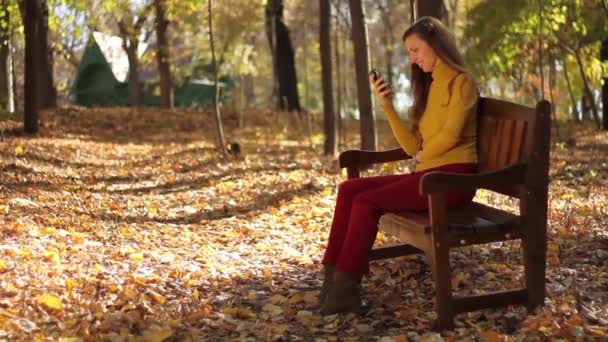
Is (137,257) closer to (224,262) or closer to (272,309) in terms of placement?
(224,262)

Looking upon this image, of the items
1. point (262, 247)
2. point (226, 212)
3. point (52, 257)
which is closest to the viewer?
point (52, 257)

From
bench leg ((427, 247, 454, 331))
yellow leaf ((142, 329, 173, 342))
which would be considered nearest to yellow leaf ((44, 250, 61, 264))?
yellow leaf ((142, 329, 173, 342))

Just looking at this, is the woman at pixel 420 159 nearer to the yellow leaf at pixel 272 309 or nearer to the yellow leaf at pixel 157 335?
the yellow leaf at pixel 272 309

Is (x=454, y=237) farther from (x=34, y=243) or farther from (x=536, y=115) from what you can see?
(x=34, y=243)

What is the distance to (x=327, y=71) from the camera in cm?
1303

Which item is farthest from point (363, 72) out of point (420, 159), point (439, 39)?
point (439, 39)

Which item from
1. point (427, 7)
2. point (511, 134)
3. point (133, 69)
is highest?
point (133, 69)

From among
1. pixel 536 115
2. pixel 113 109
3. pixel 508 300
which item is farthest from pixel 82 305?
pixel 113 109

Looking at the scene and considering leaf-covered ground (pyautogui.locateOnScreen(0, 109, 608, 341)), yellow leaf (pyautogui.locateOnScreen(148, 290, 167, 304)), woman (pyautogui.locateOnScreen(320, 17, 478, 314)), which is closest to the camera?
leaf-covered ground (pyautogui.locateOnScreen(0, 109, 608, 341))

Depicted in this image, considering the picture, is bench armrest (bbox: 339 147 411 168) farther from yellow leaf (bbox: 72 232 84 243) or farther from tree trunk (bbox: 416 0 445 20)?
tree trunk (bbox: 416 0 445 20)

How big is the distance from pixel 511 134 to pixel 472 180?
17.2 inches

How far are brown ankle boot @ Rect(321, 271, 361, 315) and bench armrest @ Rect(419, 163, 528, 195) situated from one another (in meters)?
0.77

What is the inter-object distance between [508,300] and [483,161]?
821mm

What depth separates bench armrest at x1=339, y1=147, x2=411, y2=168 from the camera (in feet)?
18.0
